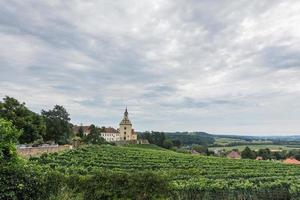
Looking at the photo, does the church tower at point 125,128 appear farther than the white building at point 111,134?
No

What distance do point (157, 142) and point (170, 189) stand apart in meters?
127

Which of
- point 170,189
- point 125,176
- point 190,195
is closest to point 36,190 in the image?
point 125,176

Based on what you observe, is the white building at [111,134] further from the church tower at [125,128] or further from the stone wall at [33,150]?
the stone wall at [33,150]

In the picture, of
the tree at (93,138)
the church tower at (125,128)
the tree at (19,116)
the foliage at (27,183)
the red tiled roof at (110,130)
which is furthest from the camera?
the red tiled roof at (110,130)

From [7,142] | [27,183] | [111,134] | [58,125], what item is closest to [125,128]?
[111,134]

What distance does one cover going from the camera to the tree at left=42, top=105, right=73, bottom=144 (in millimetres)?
82181

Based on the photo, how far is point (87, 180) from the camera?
13.4 metres

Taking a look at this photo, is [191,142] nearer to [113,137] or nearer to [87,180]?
[113,137]

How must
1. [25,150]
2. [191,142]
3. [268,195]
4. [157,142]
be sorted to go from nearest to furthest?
[268,195] < [25,150] < [157,142] < [191,142]

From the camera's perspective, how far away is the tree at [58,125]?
82181 mm

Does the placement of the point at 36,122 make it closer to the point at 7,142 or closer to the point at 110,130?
the point at 7,142

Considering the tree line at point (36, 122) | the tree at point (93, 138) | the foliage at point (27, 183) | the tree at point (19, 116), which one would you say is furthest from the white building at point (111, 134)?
the foliage at point (27, 183)

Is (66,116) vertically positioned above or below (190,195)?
above

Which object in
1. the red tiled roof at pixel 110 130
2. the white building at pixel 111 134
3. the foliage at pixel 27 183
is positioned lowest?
the foliage at pixel 27 183
